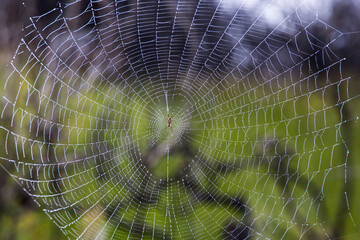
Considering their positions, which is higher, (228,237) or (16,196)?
(16,196)

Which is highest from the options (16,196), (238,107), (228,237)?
(238,107)

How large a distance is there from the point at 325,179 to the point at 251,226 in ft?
1.13

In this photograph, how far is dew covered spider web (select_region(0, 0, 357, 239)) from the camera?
796mm

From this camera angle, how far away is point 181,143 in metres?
1.66

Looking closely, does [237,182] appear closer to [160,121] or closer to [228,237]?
[228,237]

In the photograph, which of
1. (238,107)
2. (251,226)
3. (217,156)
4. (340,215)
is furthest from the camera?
(217,156)

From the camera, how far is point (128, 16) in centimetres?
91

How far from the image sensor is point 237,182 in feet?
4.21

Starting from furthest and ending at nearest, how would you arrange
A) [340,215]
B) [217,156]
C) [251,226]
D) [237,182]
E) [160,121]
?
[160,121] < [217,156] < [237,182] < [251,226] < [340,215]

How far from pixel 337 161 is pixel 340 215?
220mm

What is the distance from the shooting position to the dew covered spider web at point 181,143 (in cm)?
80

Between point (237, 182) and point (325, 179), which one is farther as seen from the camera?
point (237, 182)

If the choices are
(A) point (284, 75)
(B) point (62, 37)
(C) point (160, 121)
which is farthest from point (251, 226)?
(C) point (160, 121)

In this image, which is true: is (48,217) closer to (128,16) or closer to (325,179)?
(128,16)
